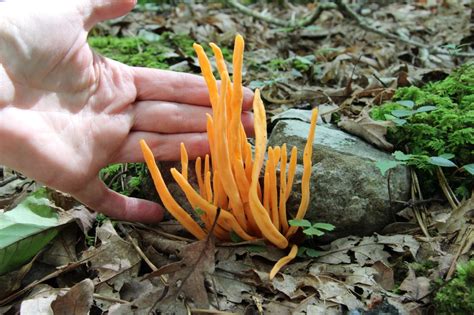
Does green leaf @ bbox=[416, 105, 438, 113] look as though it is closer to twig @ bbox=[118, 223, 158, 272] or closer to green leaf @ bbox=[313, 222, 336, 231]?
green leaf @ bbox=[313, 222, 336, 231]

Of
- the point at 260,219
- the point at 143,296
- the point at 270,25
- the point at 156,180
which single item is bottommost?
the point at 270,25

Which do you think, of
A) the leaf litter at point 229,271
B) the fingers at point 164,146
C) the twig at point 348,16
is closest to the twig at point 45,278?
the leaf litter at point 229,271

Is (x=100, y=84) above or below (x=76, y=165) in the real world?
above

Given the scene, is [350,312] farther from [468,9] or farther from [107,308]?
[468,9]

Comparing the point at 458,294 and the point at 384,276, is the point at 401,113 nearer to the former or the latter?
the point at 384,276

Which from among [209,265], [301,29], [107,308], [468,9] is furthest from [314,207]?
[468,9]

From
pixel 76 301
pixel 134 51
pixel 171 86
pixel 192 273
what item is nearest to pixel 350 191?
pixel 192 273

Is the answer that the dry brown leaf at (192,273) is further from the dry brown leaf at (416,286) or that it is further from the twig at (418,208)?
the twig at (418,208)
